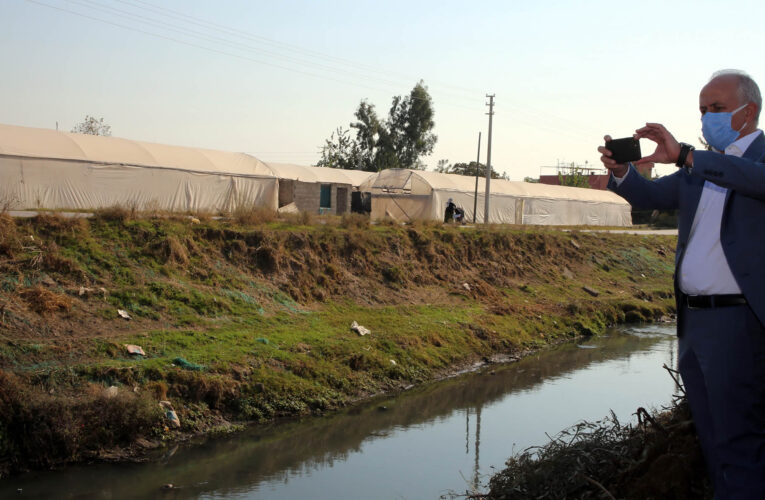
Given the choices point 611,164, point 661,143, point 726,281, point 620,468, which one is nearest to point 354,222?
point 620,468

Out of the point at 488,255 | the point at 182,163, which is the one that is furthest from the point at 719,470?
the point at 182,163

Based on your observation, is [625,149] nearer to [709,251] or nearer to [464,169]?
[709,251]

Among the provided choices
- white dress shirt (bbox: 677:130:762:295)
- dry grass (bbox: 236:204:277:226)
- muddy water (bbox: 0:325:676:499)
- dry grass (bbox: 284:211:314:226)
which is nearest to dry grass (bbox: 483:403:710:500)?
white dress shirt (bbox: 677:130:762:295)

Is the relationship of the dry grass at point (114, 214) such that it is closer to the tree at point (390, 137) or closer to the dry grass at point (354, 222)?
the dry grass at point (354, 222)

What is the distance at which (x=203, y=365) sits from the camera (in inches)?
384

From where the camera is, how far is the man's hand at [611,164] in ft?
10.4

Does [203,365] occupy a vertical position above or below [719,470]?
below

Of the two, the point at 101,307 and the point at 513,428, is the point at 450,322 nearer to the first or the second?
the point at 513,428

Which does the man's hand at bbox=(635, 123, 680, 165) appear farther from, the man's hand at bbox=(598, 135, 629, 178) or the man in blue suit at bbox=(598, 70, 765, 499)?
the man's hand at bbox=(598, 135, 629, 178)

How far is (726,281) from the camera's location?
8.95 feet

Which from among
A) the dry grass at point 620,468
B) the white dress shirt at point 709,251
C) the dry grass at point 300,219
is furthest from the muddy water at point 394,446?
the dry grass at point 300,219

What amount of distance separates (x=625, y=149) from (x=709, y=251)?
1.86 ft

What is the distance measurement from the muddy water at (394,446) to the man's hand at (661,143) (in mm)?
4244

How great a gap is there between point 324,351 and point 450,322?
4086 mm
